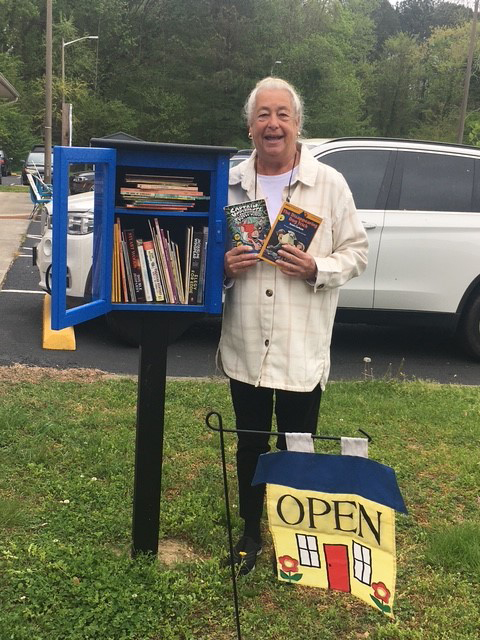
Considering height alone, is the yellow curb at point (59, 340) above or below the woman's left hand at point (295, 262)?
below

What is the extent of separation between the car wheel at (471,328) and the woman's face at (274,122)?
4.29m

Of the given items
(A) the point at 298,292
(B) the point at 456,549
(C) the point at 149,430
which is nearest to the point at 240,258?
(A) the point at 298,292

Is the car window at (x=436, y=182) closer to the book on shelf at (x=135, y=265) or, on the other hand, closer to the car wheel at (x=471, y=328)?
the car wheel at (x=471, y=328)

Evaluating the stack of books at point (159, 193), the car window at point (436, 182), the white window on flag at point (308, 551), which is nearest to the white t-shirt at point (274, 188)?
the stack of books at point (159, 193)

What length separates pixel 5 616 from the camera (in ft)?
8.61

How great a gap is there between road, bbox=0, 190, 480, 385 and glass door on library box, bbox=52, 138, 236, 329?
3.08 metres

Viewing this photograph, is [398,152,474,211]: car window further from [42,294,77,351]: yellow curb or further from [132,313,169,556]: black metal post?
[132,313,169,556]: black metal post

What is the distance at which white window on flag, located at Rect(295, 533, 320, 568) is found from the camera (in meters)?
2.30

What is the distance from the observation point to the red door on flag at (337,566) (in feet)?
7.43

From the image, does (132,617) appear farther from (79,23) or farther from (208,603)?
(79,23)

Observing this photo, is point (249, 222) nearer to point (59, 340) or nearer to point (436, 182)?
point (59, 340)

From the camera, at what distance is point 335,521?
2275 millimetres

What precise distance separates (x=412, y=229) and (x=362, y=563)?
445cm

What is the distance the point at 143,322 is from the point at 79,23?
5913 cm
